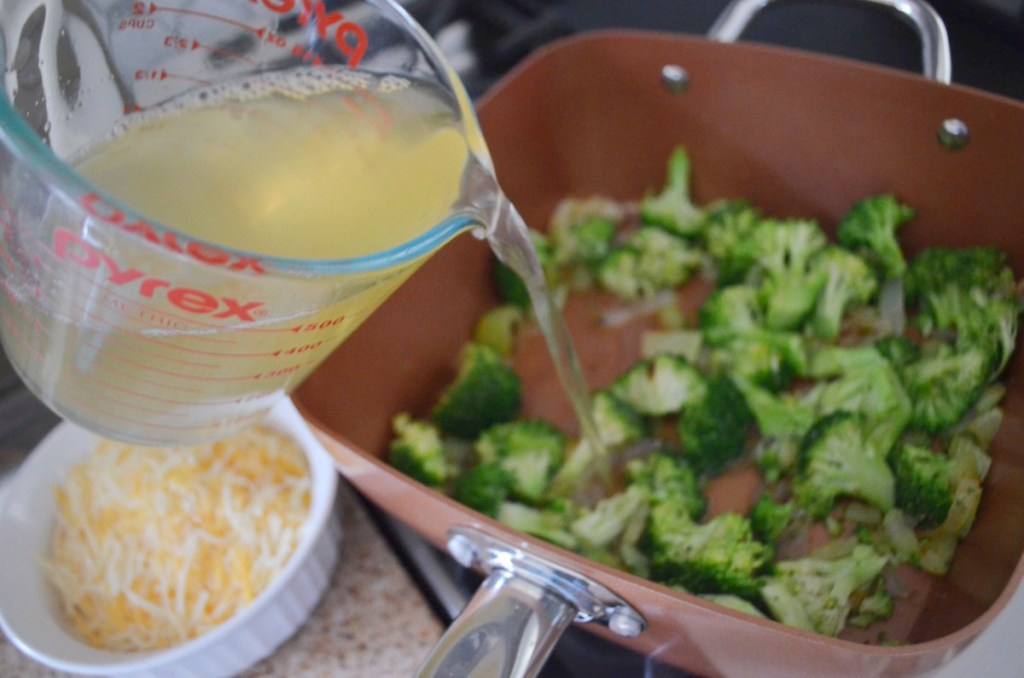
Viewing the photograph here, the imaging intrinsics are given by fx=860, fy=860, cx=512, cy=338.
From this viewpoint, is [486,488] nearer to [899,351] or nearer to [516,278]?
[516,278]

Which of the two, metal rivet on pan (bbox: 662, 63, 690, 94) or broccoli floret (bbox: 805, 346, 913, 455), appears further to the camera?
metal rivet on pan (bbox: 662, 63, 690, 94)

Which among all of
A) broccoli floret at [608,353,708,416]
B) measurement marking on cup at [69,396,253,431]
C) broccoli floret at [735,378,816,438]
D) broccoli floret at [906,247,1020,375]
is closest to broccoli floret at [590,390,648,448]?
broccoli floret at [608,353,708,416]

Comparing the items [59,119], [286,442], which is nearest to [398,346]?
[286,442]

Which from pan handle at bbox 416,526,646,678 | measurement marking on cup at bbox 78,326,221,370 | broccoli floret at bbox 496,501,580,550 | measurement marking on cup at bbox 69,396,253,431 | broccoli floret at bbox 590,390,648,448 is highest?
measurement marking on cup at bbox 78,326,221,370

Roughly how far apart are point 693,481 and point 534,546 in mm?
314

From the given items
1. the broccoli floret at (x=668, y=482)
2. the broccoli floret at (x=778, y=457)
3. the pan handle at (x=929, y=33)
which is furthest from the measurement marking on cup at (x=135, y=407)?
the pan handle at (x=929, y=33)

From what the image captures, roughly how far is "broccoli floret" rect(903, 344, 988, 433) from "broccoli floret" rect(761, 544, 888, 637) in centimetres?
16

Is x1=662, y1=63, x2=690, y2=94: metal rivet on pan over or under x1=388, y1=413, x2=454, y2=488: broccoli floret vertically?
over

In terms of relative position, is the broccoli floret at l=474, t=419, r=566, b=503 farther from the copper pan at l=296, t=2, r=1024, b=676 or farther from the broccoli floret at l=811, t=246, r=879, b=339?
the broccoli floret at l=811, t=246, r=879, b=339

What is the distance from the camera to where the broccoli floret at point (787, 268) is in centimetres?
98

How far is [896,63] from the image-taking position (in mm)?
1051

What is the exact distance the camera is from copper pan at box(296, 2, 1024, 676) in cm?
70

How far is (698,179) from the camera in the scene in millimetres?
1070

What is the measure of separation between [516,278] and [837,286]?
364mm
